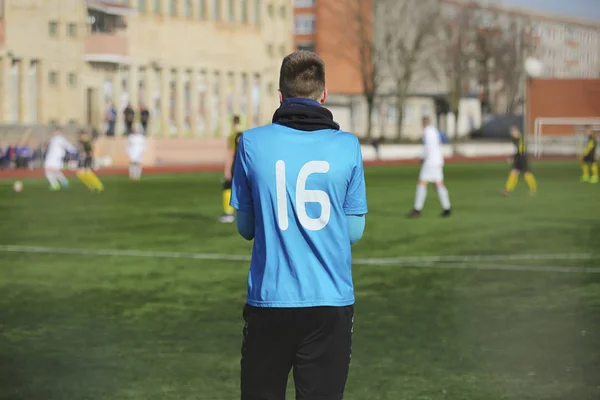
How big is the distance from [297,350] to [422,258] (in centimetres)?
1130

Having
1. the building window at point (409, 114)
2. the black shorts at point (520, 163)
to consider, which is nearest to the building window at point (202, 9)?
the building window at point (409, 114)

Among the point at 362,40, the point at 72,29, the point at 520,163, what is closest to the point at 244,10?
the point at 362,40

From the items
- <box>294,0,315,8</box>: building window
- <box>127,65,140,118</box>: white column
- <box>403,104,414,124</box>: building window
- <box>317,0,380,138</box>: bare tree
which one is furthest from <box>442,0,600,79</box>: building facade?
<box>127,65,140,118</box>: white column

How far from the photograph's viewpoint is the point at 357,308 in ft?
36.9

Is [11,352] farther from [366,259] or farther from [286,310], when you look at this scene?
[366,259]

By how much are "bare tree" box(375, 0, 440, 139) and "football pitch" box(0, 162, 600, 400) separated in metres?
60.3

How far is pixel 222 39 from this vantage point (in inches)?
2977

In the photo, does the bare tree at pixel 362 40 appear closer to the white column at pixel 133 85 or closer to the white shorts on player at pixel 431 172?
the white column at pixel 133 85

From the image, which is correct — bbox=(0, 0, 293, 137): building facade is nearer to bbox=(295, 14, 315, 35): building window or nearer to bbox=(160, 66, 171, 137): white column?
bbox=(160, 66, 171, 137): white column

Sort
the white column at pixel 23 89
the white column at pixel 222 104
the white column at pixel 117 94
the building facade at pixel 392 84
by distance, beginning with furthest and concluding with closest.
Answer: the building facade at pixel 392 84 < the white column at pixel 222 104 < the white column at pixel 117 94 < the white column at pixel 23 89

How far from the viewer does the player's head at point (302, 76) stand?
14.2ft

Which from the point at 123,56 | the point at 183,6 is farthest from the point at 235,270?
the point at 183,6

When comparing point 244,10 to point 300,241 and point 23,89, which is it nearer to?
point 23,89

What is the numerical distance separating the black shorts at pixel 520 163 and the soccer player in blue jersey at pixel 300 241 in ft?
88.7
